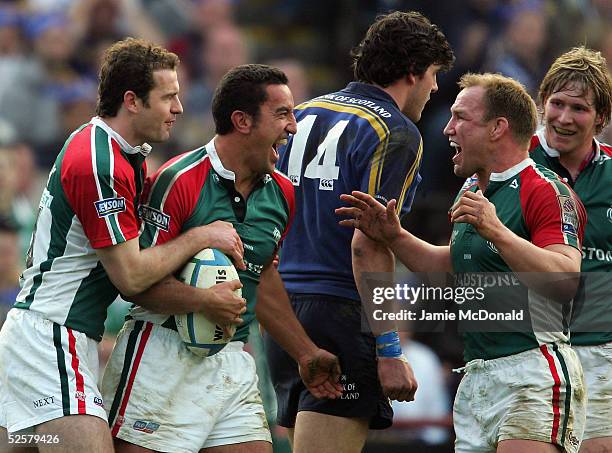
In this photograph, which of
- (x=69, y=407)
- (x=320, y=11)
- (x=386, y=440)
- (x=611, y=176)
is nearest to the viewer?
(x=69, y=407)

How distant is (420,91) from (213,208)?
1472 millimetres

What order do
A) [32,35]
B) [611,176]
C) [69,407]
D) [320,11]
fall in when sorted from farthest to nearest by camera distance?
[320,11]
[32,35]
[611,176]
[69,407]

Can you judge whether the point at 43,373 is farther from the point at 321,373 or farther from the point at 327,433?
the point at 327,433

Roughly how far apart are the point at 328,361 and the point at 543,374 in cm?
106

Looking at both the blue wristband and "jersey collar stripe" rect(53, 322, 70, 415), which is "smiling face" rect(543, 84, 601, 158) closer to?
the blue wristband

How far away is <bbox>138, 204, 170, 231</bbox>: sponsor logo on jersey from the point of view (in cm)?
483

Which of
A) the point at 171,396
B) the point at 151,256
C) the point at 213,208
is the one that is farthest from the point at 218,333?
the point at 213,208

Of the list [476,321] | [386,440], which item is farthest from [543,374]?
[386,440]

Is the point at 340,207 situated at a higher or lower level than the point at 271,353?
higher

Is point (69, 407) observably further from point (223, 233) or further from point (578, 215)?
point (578, 215)

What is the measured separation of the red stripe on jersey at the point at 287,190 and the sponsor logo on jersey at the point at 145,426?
1.09 m

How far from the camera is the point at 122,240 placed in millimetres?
4621

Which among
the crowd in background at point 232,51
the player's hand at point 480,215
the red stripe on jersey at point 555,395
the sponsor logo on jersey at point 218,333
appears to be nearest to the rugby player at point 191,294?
the sponsor logo on jersey at point 218,333

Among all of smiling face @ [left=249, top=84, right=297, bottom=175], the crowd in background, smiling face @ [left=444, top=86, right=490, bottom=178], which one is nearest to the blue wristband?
smiling face @ [left=444, top=86, right=490, bottom=178]
